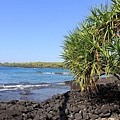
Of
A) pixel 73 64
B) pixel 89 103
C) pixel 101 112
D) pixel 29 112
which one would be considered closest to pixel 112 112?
pixel 101 112

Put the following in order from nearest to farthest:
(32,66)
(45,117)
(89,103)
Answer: (45,117)
(89,103)
(32,66)

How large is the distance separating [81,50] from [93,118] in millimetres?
2425

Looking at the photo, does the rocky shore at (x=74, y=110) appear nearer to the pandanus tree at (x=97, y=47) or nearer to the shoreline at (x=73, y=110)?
the shoreline at (x=73, y=110)

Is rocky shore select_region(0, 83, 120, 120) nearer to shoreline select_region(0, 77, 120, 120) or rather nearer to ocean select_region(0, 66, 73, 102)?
shoreline select_region(0, 77, 120, 120)

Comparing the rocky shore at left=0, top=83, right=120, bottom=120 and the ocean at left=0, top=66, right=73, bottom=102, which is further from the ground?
the rocky shore at left=0, top=83, right=120, bottom=120

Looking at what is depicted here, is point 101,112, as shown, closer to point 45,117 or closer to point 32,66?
point 45,117

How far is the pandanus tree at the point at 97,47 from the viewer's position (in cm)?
1017

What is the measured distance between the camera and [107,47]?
1027cm

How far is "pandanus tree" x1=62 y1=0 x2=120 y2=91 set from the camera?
33.4 feet

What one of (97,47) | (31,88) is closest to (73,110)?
(97,47)

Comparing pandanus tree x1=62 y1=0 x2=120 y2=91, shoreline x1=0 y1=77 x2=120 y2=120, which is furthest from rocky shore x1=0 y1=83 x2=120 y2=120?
pandanus tree x1=62 y1=0 x2=120 y2=91

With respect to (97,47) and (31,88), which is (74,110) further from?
(31,88)

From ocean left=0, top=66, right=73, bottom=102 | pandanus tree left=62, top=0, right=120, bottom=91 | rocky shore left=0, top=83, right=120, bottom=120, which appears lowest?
ocean left=0, top=66, right=73, bottom=102

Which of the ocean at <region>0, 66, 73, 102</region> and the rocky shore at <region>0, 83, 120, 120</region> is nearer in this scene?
the rocky shore at <region>0, 83, 120, 120</region>
